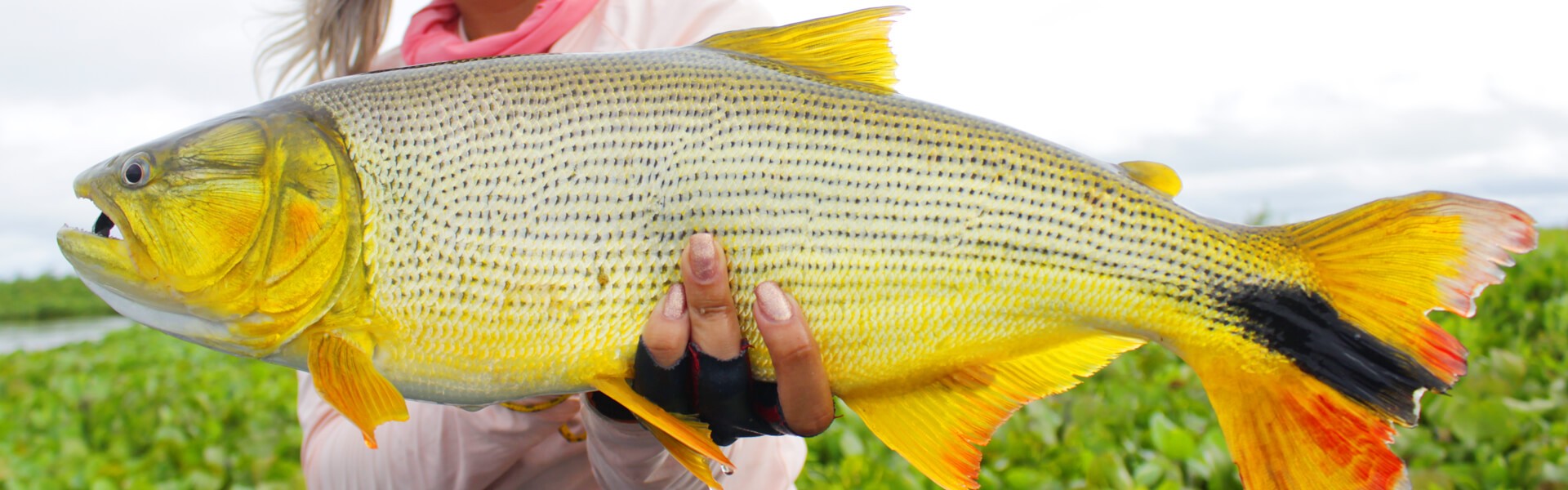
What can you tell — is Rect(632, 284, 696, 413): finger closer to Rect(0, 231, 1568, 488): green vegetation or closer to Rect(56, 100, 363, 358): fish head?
Rect(56, 100, 363, 358): fish head

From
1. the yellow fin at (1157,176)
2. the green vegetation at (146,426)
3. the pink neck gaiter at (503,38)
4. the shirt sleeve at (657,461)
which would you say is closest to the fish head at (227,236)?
the shirt sleeve at (657,461)

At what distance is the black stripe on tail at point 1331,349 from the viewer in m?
1.60

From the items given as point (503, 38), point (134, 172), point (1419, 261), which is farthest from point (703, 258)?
point (503, 38)

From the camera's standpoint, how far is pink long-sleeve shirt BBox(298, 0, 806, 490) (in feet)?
7.55

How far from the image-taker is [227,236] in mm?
1602

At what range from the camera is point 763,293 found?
64.9 inches

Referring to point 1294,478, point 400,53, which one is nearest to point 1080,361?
point 1294,478

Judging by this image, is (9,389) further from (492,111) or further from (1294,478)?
(1294,478)

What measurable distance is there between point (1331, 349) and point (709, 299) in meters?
1.04

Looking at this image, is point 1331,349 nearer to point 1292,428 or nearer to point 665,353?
point 1292,428

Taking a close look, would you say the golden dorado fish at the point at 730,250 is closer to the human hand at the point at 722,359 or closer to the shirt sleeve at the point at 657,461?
→ the human hand at the point at 722,359

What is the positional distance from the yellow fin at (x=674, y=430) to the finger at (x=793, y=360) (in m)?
0.16

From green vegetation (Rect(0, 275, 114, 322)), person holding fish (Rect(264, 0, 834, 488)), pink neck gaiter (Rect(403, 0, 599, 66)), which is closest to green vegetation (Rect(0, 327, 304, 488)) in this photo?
person holding fish (Rect(264, 0, 834, 488))

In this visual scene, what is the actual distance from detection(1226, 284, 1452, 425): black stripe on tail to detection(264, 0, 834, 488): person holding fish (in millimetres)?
762
